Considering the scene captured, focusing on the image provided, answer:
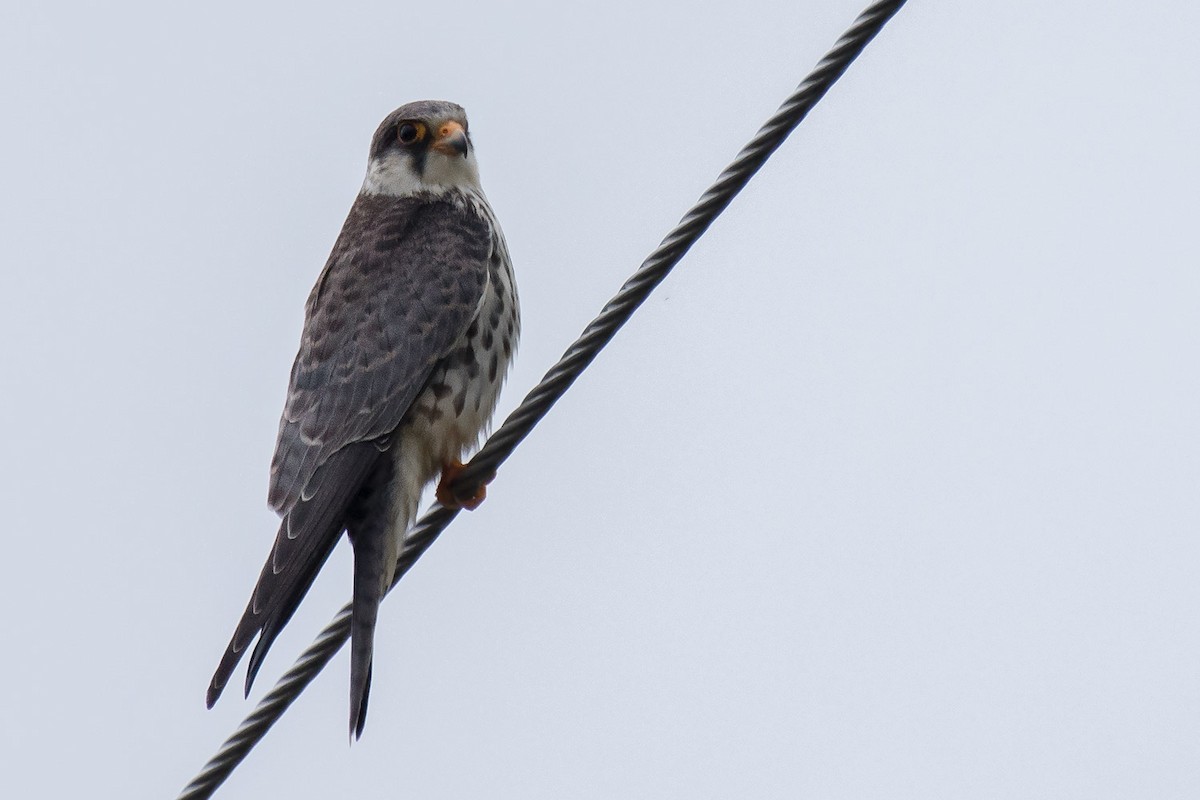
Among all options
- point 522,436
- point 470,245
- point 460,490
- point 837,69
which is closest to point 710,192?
point 837,69

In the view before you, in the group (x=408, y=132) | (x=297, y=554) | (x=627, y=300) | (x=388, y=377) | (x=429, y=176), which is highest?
(x=408, y=132)

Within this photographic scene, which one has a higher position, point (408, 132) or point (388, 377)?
point (408, 132)

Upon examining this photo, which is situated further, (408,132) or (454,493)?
(408,132)

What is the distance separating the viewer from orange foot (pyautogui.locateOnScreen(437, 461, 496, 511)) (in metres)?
4.12

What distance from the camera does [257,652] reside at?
12.1ft

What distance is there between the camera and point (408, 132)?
16.4 ft

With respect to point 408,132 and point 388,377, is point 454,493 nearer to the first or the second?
point 388,377

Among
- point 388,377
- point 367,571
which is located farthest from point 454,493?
point 388,377

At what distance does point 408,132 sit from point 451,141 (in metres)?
0.20

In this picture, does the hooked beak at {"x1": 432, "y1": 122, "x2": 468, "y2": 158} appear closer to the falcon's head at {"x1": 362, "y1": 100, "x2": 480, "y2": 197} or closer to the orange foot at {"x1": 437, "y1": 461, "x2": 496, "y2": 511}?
the falcon's head at {"x1": 362, "y1": 100, "x2": 480, "y2": 197}

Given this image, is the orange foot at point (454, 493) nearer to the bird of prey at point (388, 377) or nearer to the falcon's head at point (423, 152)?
the bird of prey at point (388, 377)

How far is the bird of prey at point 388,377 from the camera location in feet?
12.9

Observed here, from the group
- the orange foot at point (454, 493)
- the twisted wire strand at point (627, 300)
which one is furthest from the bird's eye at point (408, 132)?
the twisted wire strand at point (627, 300)

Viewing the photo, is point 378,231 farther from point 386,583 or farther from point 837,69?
point 837,69
